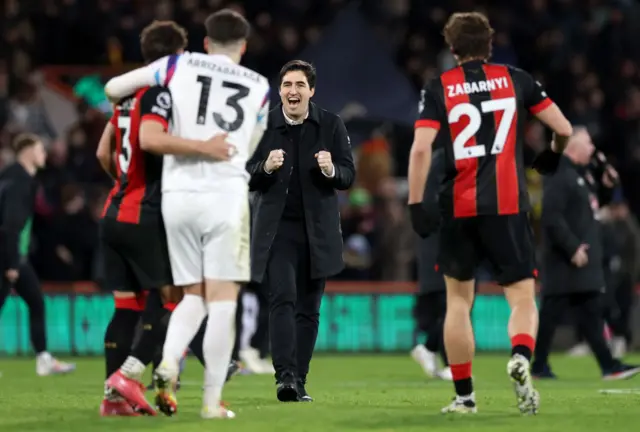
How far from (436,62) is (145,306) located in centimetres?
1439

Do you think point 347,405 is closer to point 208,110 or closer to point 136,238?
point 136,238

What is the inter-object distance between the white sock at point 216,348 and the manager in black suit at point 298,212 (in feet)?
7.03

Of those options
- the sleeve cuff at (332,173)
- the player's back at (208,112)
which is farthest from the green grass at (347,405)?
the sleeve cuff at (332,173)

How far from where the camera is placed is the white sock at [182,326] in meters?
7.34

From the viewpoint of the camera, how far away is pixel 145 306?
8.28m

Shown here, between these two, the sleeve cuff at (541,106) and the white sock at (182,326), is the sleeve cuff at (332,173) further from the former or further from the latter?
the white sock at (182,326)

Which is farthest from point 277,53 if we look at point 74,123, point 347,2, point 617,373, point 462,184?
point 462,184

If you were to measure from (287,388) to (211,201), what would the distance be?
2275 mm

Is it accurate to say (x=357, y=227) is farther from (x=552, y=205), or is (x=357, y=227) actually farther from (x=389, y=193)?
(x=552, y=205)

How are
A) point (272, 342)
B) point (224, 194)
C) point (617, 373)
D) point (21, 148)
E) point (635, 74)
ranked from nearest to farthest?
point (224, 194)
point (272, 342)
point (617, 373)
point (21, 148)
point (635, 74)

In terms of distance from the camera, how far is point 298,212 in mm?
9867

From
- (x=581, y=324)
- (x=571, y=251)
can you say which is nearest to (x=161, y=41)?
(x=571, y=251)

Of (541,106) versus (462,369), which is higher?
(541,106)

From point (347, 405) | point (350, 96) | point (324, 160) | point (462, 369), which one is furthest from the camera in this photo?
point (350, 96)
